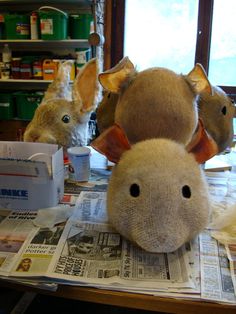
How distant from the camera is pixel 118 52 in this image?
2.76 meters

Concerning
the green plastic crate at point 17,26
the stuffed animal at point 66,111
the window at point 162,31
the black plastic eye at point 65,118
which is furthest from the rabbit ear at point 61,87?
the green plastic crate at point 17,26

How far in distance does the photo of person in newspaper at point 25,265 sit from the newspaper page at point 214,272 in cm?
35

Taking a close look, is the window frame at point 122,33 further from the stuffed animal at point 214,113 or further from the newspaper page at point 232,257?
the newspaper page at point 232,257

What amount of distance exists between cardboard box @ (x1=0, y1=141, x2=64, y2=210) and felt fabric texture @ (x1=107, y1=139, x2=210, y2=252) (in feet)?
0.73

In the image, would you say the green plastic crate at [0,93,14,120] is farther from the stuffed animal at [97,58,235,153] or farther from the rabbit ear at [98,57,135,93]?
the rabbit ear at [98,57,135,93]

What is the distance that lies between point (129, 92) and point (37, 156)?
339 millimetres

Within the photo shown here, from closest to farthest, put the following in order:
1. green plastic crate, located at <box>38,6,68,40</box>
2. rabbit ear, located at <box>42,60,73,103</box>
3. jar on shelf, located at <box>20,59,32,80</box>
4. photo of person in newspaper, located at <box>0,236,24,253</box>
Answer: photo of person in newspaper, located at <box>0,236,24,253</box> → rabbit ear, located at <box>42,60,73,103</box> → green plastic crate, located at <box>38,6,68,40</box> → jar on shelf, located at <box>20,59,32,80</box>

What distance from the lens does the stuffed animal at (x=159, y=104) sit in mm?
772

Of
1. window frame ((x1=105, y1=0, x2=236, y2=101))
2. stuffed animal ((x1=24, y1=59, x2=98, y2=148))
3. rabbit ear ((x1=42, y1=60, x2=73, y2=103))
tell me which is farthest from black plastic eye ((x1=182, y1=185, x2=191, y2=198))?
window frame ((x1=105, y1=0, x2=236, y2=101))

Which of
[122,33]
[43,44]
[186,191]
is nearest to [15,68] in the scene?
[43,44]

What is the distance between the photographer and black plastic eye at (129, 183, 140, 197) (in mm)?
637

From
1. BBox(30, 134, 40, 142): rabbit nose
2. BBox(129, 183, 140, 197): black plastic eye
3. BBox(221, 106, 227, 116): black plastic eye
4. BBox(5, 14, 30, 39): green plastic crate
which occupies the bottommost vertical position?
BBox(30, 134, 40, 142): rabbit nose

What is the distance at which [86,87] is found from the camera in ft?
3.77

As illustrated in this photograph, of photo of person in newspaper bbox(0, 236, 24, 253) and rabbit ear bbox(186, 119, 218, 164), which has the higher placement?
rabbit ear bbox(186, 119, 218, 164)
